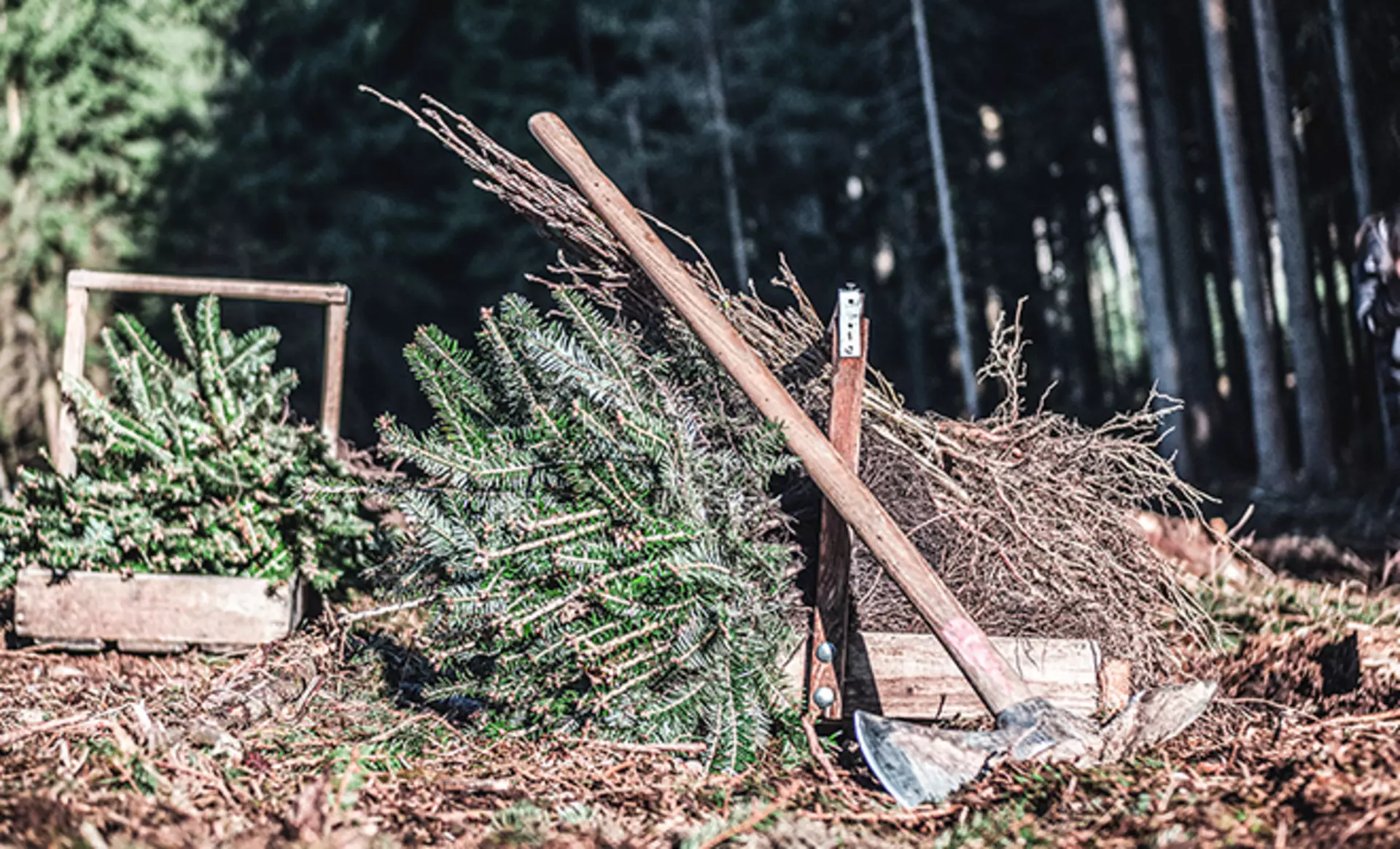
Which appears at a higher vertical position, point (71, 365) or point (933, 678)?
point (71, 365)

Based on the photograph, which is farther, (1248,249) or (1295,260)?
(1248,249)

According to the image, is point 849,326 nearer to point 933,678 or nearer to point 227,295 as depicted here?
point 933,678

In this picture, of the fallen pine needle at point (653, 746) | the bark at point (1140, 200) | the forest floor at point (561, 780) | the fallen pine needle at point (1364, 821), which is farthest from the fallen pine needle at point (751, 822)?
the bark at point (1140, 200)

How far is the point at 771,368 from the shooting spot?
3.81m

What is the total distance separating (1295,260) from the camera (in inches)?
466

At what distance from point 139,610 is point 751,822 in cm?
311

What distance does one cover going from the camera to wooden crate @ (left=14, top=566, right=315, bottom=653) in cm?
447

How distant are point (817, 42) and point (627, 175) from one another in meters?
4.83

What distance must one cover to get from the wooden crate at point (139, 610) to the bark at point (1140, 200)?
11.4 meters

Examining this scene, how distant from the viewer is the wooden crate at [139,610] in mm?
4473

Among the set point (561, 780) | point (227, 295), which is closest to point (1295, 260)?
point (227, 295)

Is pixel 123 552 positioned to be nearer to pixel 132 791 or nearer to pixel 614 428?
pixel 132 791

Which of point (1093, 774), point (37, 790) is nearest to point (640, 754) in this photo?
point (1093, 774)

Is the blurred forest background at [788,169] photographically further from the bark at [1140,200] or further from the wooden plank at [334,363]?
the wooden plank at [334,363]
